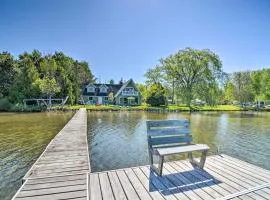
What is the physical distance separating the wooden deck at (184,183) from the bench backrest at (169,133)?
713 mm

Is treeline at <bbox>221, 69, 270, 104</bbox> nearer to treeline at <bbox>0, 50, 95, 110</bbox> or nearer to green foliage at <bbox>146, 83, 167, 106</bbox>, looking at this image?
green foliage at <bbox>146, 83, 167, 106</bbox>

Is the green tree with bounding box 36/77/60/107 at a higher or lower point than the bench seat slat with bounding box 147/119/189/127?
higher

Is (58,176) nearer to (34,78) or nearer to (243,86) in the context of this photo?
(34,78)

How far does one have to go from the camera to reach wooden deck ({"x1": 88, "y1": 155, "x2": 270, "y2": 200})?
3934mm

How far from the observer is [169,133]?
5594 mm

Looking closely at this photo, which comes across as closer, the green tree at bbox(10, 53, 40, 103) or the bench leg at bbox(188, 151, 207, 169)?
the bench leg at bbox(188, 151, 207, 169)

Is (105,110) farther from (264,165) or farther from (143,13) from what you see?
(264,165)

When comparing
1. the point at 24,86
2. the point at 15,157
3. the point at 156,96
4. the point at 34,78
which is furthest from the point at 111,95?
the point at 15,157

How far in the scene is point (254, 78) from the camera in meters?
53.2

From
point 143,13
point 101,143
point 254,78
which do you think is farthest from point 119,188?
point 254,78

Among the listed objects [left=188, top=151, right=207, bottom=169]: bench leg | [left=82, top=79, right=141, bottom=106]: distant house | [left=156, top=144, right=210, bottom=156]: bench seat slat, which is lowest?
[left=188, top=151, right=207, bottom=169]: bench leg

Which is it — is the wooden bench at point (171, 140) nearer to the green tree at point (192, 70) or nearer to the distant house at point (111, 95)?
the green tree at point (192, 70)

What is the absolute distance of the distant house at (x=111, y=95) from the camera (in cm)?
4909

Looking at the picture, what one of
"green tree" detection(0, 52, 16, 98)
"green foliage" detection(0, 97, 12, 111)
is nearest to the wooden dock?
"green foliage" detection(0, 97, 12, 111)
